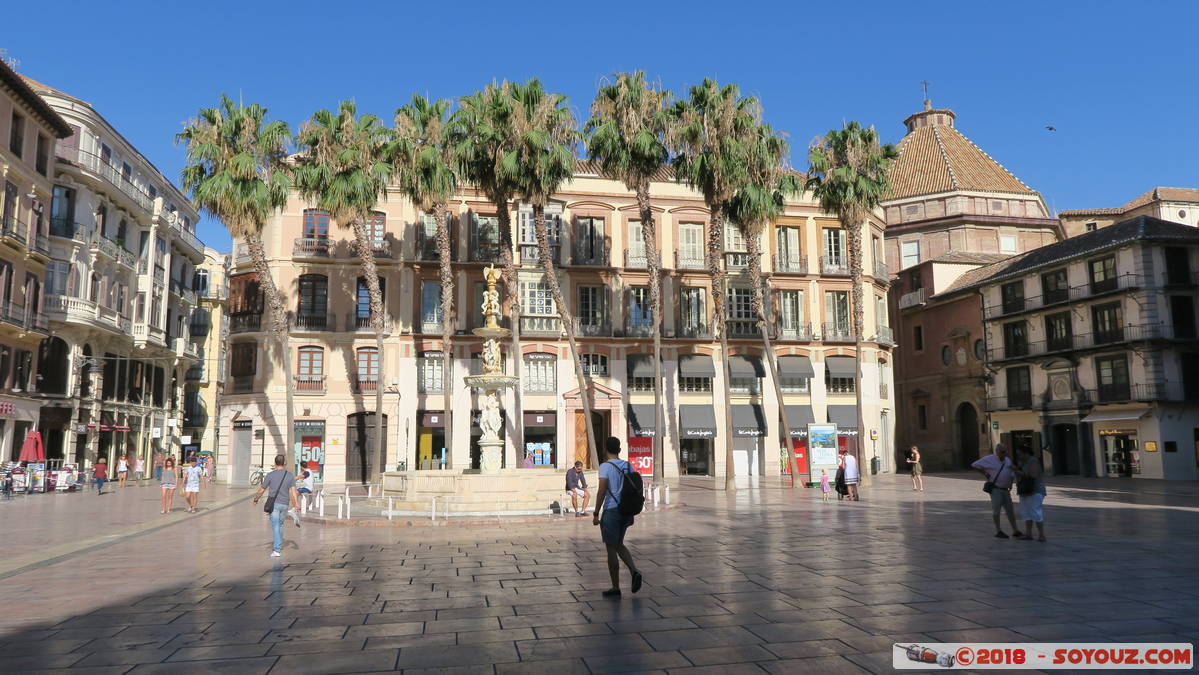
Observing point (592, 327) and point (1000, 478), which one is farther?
point (592, 327)

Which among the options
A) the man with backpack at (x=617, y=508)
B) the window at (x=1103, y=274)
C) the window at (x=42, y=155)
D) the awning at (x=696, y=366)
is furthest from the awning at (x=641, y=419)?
the man with backpack at (x=617, y=508)

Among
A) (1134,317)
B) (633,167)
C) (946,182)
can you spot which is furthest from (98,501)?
(946,182)

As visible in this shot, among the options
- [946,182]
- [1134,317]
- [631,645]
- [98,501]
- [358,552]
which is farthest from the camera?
[946,182]

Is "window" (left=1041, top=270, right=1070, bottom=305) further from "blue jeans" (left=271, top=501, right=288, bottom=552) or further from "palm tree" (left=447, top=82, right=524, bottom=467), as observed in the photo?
"blue jeans" (left=271, top=501, right=288, bottom=552)

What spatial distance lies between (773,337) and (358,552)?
1247 inches

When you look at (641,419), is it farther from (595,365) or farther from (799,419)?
(799,419)

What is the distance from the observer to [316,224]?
39.9 metres

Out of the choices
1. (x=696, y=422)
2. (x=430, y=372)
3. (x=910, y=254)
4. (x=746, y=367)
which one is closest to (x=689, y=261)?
(x=746, y=367)

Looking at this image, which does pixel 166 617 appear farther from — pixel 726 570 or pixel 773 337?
pixel 773 337

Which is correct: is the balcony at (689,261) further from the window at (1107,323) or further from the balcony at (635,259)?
the window at (1107,323)

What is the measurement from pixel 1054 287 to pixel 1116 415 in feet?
26.2

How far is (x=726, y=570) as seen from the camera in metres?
11.1

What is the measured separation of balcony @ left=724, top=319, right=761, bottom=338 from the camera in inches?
1645

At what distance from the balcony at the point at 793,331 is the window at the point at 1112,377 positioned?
14648 millimetres
